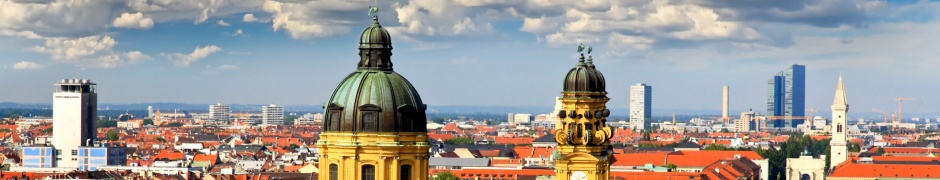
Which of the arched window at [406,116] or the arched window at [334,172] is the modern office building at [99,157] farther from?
the arched window at [406,116]

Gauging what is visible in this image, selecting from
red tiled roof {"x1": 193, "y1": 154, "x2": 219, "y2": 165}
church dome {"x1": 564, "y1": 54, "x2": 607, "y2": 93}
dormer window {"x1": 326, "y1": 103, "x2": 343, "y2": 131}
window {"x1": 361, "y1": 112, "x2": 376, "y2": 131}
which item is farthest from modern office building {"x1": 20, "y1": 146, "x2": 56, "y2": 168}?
window {"x1": 361, "y1": 112, "x2": 376, "y2": 131}

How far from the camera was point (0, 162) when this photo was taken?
183000 millimetres

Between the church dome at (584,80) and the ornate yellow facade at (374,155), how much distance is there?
240 inches

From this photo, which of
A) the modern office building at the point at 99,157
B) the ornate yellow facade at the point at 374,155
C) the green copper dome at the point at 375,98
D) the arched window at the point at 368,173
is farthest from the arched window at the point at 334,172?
the modern office building at the point at 99,157

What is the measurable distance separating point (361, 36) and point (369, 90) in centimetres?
136

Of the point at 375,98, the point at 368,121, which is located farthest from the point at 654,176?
the point at 375,98

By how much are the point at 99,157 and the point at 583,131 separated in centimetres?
14661

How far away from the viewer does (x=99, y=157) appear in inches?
7382

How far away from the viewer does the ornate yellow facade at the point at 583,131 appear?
4559 cm

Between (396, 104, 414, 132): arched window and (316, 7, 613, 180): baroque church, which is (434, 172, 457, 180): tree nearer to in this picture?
(316, 7, 613, 180): baroque church

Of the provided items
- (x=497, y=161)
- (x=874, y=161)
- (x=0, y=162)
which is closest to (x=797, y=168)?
(x=874, y=161)

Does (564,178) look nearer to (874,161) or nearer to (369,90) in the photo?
(369,90)

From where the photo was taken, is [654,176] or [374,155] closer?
[374,155]

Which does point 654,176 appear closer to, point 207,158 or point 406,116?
point 207,158
